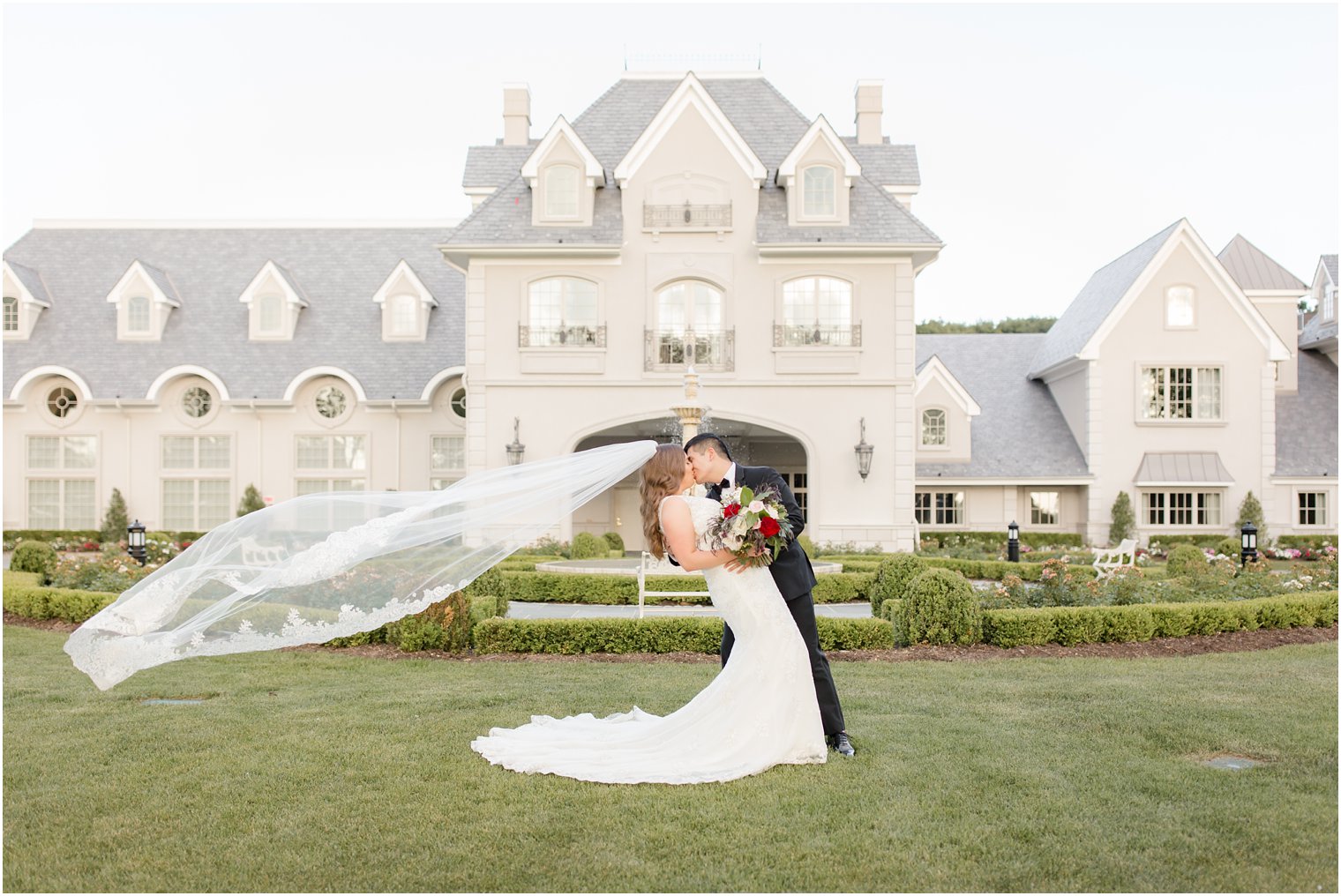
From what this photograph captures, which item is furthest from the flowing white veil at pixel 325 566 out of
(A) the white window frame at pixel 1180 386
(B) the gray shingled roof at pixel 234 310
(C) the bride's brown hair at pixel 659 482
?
(A) the white window frame at pixel 1180 386

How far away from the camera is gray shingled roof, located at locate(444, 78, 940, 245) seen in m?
23.2

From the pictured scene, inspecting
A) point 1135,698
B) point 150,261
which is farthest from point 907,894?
point 150,261

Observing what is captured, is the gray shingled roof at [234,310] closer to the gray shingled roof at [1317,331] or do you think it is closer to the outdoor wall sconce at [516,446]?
the outdoor wall sconce at [516,446]

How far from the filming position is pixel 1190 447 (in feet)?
87.9

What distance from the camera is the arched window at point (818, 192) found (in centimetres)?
2325

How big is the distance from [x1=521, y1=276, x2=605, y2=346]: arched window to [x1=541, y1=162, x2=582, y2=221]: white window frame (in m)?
1.41

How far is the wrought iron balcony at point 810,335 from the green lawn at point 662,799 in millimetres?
14914

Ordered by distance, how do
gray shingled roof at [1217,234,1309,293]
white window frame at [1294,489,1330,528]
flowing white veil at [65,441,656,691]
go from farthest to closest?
gray shingled roof at [1217,234,1309,293] < white window frame at [1294,489,1330,528] < flowing white veil at [65,441,656,691]

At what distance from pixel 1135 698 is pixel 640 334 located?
16411mm

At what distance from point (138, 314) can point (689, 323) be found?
16205mm

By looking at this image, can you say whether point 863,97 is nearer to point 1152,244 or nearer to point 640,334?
point 1152,244

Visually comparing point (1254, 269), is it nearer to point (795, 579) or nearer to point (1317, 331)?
point (1317, 331)

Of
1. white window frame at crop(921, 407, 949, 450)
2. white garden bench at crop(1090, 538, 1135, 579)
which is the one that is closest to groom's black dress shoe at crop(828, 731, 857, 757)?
white garden bench at crop(1090, 538, 1135, 579)

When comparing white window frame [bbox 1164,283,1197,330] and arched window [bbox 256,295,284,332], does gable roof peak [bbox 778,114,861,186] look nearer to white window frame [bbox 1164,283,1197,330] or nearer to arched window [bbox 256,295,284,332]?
white window frame [bbox 1164,283,1197,330]
